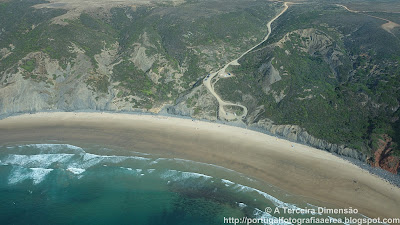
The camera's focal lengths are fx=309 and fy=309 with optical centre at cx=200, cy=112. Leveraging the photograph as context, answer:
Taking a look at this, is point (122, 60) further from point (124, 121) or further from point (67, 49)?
point (124, 121)

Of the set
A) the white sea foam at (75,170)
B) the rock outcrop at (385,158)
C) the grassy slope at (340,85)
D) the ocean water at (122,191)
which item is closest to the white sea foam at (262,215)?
the ocean water at (122,191)

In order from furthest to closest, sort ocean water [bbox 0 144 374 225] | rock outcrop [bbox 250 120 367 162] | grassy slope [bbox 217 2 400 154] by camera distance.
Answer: grassy slope [bbox 217 2 400 154], rock outcrop [bbox 250 120 367 162], ocean water [bbox 0 144 374 225]

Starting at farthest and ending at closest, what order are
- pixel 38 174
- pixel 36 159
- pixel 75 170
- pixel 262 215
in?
pixel 36 159 → pixel 75 170 → pixel 38 174 → pixel 262 215

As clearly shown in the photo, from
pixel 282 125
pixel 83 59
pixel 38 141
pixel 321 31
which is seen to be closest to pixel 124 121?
pixel 38 141

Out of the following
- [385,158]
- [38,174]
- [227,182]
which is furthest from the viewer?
[38,174]

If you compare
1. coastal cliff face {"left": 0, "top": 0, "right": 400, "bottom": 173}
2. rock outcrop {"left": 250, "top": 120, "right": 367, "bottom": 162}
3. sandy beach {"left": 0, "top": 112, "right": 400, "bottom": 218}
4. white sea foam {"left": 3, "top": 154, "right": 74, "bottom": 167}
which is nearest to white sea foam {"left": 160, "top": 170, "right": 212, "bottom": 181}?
sandy beach {"left": 0, "top": 112, "right": 400, "bottom": 218}

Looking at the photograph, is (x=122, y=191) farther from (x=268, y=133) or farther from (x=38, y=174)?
(x=268, y=133)

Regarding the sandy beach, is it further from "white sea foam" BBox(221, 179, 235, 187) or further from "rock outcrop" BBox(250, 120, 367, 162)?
"white sea foam" BBox(221, 179, 235, 187)

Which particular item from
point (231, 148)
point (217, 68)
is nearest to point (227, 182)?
point (231, 148)
